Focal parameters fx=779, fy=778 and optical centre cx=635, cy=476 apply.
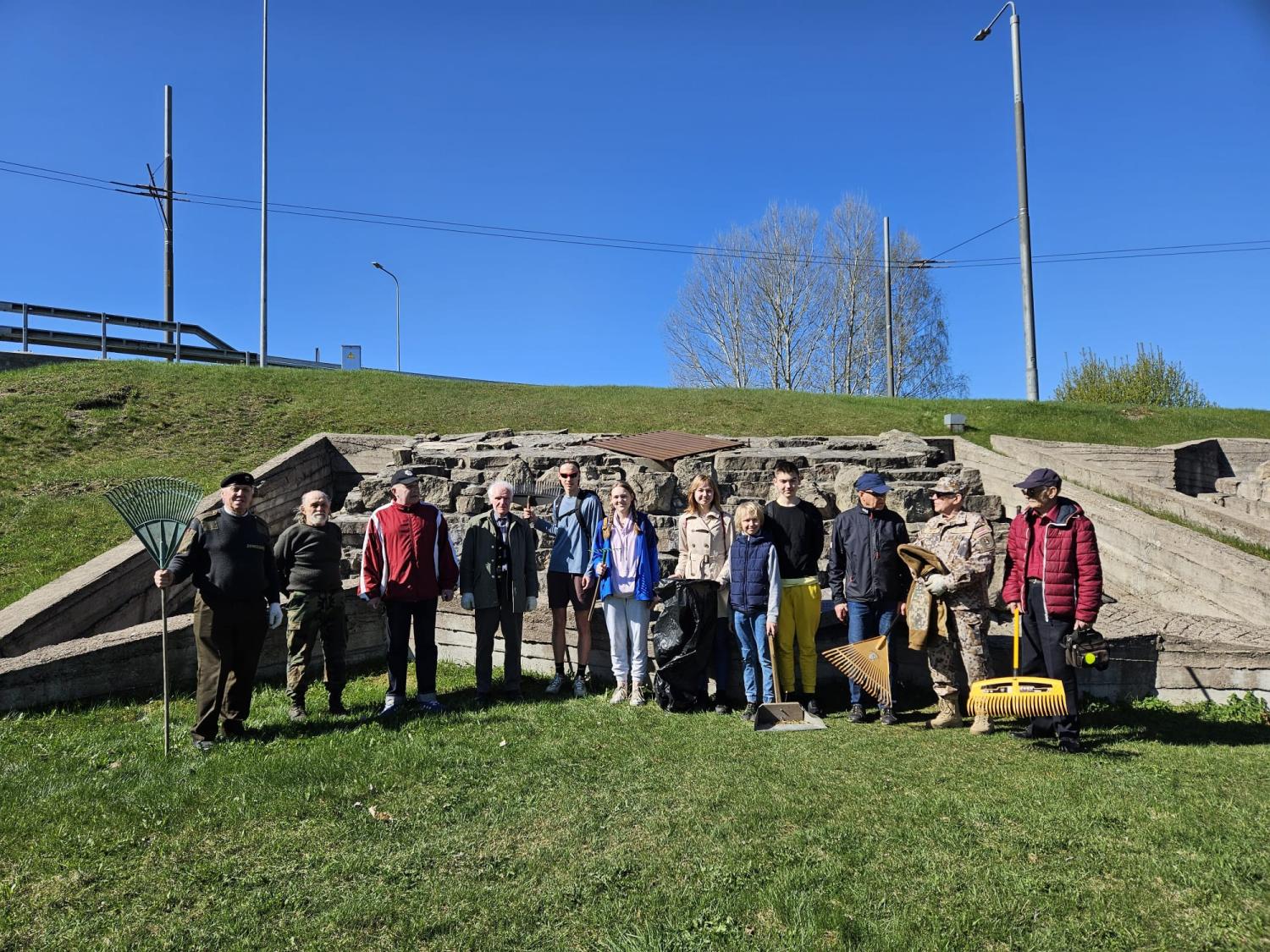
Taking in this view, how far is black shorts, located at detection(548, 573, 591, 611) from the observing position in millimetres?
6762

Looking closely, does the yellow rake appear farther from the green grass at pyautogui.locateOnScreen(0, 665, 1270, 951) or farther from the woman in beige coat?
the woman in beige coat

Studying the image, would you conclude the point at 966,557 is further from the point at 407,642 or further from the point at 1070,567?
the point at 407,642

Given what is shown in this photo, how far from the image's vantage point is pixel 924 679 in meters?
6.45

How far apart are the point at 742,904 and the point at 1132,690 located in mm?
4387

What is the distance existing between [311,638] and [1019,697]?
5.16 metres

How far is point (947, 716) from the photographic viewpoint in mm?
5609

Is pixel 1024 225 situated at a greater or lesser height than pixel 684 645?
greater

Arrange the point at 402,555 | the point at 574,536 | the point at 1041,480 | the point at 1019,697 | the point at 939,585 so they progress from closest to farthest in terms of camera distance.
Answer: the point at 1019,697, the point at 1041,480, the point at 939,585, the point at 402,555, the point at 574,536

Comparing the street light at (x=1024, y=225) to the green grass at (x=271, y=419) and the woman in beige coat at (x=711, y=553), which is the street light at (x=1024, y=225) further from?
the woman in beige coat at (x=711, y=553)

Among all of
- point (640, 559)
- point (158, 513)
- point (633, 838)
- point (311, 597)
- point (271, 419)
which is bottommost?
point (633, 838)

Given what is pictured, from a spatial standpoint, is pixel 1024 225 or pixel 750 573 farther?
pixel 1024 225

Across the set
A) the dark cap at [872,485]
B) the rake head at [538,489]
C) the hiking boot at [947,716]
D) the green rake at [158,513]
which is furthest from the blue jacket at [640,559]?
the rake head at [538,489]


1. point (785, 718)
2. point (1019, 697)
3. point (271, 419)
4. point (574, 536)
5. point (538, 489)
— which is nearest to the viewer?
point (1019, 697)

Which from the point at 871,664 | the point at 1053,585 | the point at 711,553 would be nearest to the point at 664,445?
the point at 711,553
